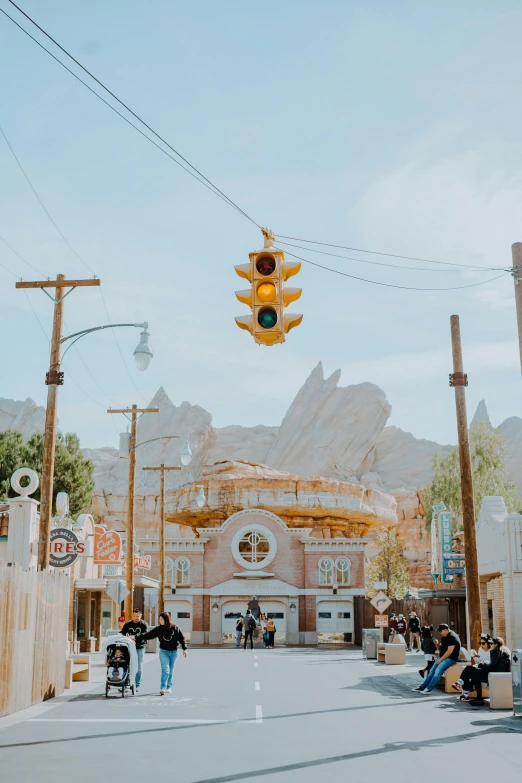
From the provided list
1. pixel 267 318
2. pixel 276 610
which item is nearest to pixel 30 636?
pixel 267 318

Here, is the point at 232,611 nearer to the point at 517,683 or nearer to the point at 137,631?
the point at 137,631

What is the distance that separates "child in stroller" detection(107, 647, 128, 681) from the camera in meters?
16.5

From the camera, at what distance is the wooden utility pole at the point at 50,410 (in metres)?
17.8

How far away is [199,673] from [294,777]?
1568cm

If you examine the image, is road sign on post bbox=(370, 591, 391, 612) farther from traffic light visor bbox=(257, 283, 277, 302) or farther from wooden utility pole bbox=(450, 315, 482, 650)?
traffic light visor bbox=(257, 283, 277, 302)

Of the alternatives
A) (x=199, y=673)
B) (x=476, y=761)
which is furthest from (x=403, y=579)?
(x=476, y=761)

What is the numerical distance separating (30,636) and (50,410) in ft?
17.4

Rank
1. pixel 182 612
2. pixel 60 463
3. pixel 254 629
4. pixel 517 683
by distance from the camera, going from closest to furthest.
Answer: pixel 517 683 < pixel 254 629 < pixel 182 612 < pixel 60 463

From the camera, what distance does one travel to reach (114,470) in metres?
146

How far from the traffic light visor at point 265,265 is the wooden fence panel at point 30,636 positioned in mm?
6853

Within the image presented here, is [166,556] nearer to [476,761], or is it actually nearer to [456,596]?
[456,596]

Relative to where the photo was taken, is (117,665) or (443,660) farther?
(443,660)

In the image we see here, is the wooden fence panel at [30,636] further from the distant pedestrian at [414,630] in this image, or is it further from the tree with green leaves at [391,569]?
the tree with green leaves at [391,569]

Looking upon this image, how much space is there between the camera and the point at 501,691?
14977 millimetres
